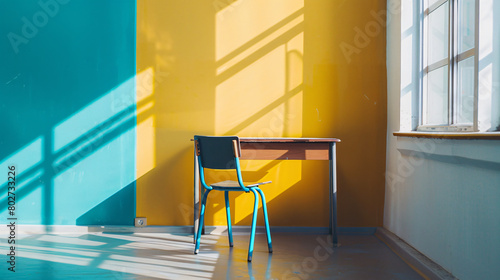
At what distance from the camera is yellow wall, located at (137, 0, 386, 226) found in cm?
385

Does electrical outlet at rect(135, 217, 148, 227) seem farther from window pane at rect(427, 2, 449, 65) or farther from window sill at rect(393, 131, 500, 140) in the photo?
window pane at rect(427, 2, 449, 65)

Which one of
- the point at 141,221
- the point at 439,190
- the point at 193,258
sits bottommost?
the point at 193,258

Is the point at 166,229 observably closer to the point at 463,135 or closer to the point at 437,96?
the point at 437,96

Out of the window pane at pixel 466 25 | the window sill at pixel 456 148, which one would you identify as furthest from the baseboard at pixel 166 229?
the window pane at pixel 466 25

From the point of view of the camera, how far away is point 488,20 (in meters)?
2.19

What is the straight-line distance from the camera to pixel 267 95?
3865 millimetres

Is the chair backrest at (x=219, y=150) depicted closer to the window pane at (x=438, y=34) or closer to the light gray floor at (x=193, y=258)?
the light gray floor at (x=193, y=258)

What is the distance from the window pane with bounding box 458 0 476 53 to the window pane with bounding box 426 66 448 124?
0.28m

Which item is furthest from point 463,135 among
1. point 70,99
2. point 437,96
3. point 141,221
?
point 70,99

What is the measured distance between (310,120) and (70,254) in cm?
218

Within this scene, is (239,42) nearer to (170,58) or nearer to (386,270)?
(170,58)

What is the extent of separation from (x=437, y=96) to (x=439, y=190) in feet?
2.65

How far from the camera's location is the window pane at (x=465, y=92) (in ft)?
8.29

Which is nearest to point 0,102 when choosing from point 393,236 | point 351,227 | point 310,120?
point 310,120
